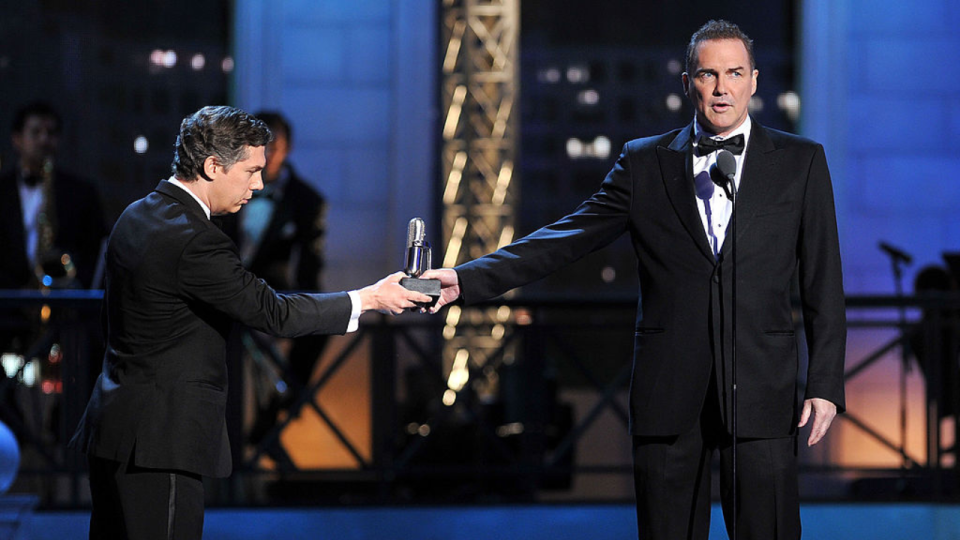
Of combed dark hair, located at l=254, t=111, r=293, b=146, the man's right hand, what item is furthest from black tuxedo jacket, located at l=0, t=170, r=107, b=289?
the man's right hand

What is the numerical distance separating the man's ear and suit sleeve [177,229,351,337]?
5.5 inches

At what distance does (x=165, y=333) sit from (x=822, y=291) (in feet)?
5.01

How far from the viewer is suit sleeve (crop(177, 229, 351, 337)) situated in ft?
8.98

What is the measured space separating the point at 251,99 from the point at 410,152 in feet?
3.41

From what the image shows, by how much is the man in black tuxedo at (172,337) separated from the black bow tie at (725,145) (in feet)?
3.49

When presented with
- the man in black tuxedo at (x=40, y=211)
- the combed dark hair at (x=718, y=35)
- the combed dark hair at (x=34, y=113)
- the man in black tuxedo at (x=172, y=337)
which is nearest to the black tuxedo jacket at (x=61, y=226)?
the man in black tuxedo at (x=40, y=211)

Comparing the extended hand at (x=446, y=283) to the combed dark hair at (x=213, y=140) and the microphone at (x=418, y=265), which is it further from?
the combed dark hair at (x=213, y=140)

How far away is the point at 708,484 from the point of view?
2.80 m

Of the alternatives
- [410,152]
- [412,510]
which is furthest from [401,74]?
[412,510]

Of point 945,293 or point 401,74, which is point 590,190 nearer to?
point 401,74

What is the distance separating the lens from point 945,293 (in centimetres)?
549

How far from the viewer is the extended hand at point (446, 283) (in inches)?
125

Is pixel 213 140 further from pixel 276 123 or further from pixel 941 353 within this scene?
pixel 941 353

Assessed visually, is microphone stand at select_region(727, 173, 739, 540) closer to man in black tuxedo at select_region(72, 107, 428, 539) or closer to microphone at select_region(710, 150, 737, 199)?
microphone at select_region(710, 150, 737, 199)
